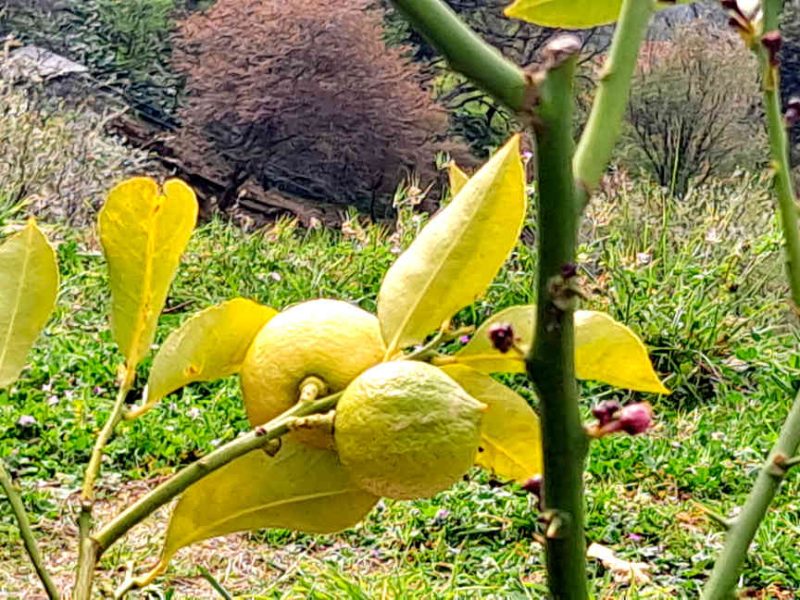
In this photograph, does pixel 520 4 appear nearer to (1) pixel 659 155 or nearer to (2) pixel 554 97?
(2) pixel 554 97

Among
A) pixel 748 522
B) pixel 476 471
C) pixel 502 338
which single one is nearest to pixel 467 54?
pixel 502 338

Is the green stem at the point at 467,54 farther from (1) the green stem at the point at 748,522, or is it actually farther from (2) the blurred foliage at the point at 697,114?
(2) the blurred foliage at the point at 697,114

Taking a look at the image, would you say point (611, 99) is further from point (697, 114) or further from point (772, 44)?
point (697, 114)

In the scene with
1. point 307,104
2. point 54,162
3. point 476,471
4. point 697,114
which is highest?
point 476,471

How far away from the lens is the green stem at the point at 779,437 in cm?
24

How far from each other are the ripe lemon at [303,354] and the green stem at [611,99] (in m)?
0.05

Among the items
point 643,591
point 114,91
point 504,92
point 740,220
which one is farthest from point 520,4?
point 114,91

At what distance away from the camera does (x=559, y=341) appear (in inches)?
6.3

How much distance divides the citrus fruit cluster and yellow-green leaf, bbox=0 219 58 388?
5cm

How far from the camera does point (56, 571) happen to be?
67.2 inches

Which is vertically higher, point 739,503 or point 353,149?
point 739,503

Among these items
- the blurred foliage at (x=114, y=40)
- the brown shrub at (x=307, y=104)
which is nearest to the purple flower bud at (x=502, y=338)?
the brown shrub at (x=307, y=104)

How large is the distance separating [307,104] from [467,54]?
6.74 meters

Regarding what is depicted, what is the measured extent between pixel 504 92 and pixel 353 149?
6.88 metres
